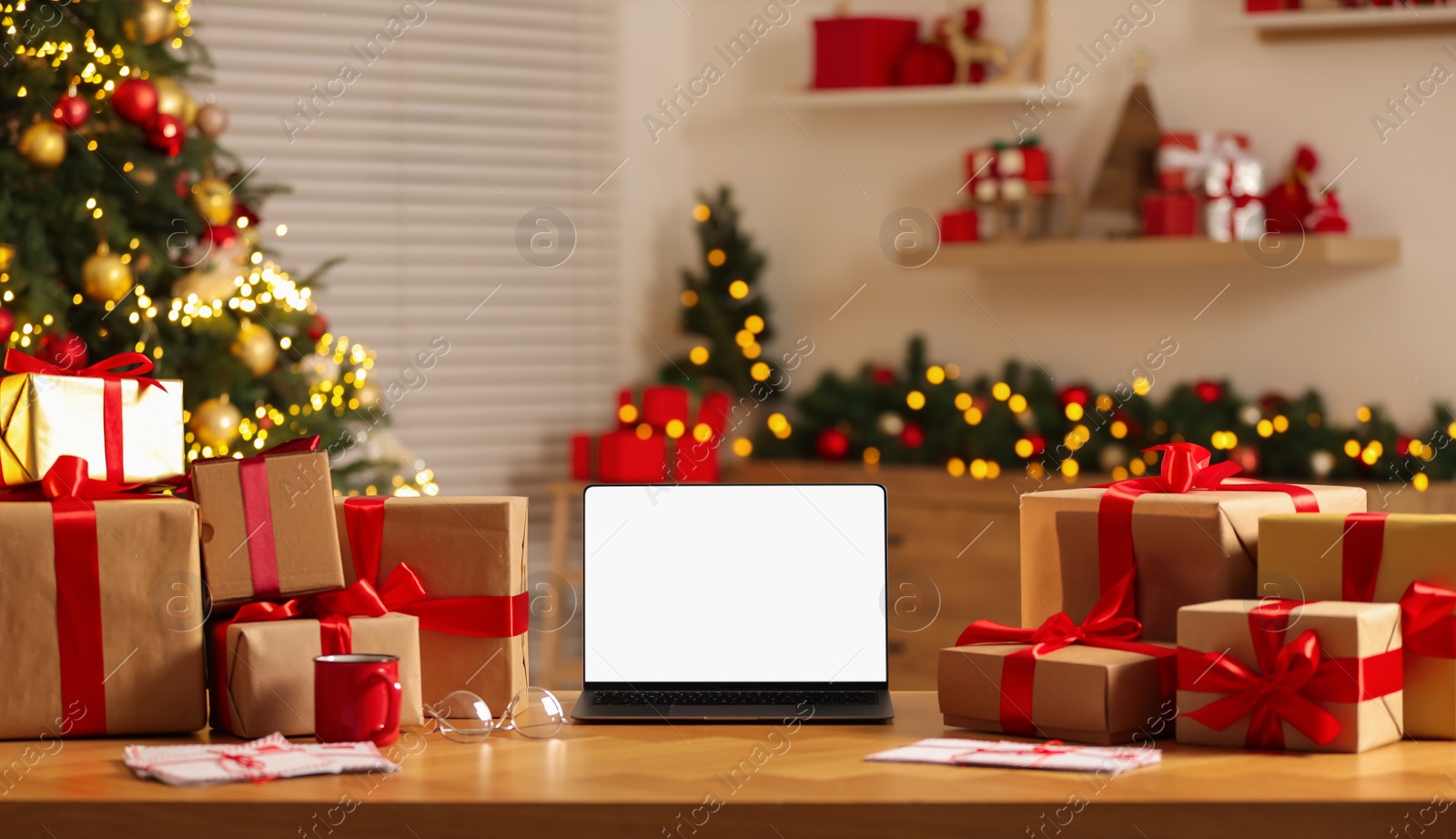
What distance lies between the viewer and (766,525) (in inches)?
59.8

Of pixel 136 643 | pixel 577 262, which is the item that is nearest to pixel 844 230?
pixel 577 262

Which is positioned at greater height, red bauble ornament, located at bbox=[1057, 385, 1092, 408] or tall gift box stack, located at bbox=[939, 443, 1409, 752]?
red bauble ornament, located at bbox=[1057, 385, 1092, 408]

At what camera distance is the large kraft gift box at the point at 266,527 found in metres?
1.41

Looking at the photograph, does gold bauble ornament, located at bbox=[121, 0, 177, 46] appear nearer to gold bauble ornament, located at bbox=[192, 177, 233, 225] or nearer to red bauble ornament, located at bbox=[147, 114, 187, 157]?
red bauble ornament, located at bbox=[147, 114, 187, 157]

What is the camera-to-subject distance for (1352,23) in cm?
349

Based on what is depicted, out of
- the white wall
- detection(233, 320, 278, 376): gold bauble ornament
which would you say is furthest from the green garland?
detection(233, 320, 278, 376): gold bauble ornament

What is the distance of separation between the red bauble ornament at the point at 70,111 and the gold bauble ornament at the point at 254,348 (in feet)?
1.51

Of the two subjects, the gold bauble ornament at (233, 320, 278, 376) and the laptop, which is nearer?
the laptop

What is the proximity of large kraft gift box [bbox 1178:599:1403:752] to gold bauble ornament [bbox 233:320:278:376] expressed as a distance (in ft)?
6.30

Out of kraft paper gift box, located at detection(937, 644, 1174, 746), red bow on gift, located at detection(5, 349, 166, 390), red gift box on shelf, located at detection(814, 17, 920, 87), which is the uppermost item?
red gift box on shelf, located at detection(814, 17, 920, 87)

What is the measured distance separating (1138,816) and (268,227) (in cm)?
322

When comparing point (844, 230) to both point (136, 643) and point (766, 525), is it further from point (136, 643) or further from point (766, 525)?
point (136, 643)

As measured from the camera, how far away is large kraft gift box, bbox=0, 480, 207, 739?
1373 mm

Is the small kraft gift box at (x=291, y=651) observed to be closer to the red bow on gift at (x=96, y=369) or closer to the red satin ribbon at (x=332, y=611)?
the red satin ribbon at (x=332, y=611)
